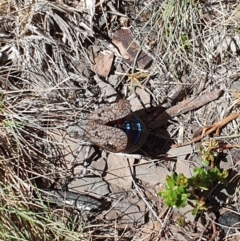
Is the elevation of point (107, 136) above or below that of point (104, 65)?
below

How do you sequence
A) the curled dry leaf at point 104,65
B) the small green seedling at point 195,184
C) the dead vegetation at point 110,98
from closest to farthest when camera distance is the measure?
the small green seedling at point 195,184 < the dead vegetation at point 110,98 < the curled dry leaf at point 104,65

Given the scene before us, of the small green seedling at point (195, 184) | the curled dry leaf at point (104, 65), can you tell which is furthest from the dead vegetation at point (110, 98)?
the small green seedling at point (195, 184)

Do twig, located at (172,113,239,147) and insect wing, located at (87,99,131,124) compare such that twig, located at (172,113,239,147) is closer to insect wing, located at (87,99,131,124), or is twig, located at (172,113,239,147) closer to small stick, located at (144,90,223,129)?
small stick, located at (144,90,223,129)

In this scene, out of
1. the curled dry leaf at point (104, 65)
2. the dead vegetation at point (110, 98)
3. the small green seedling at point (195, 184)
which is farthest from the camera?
the curled dry leaf at point (104, 65)

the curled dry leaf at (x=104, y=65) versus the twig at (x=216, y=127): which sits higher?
the curled dry leaf at (x=104, y=65)

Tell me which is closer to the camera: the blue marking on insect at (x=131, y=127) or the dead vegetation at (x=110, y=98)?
the blue marking on insect at (x=131, y=127)

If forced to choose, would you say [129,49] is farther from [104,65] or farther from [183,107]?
Result: [183,107]

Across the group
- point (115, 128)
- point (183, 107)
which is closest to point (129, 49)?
point (183, 107)

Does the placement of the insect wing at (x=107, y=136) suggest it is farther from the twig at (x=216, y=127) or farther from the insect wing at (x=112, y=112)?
the twig at (x=216, y=127)
